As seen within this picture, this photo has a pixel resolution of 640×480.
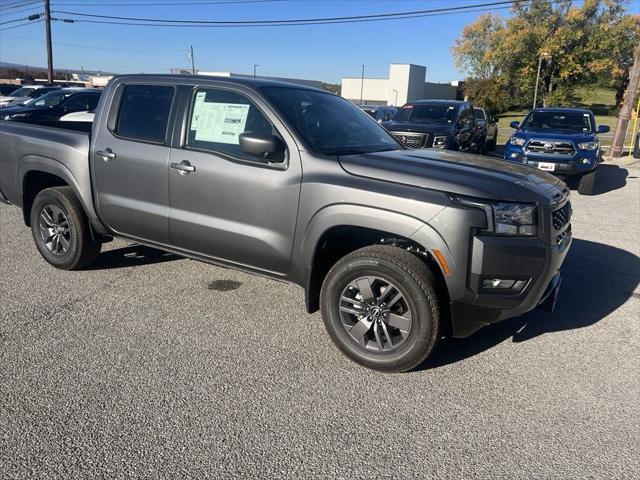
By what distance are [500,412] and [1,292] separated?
4125 mm

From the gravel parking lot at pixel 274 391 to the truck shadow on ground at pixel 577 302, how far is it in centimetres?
2

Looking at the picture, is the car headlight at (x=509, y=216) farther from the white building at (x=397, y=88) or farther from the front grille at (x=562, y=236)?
the white building at (x=397, y=88)

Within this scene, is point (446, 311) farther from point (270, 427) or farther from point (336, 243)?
point (270, 427)

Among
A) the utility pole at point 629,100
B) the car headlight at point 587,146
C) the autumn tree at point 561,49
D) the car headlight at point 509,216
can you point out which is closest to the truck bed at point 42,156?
the car headlight at point 509,216

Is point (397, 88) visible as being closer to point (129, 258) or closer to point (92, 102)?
point (92, 102)

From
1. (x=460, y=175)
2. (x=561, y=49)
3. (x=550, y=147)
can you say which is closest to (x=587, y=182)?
(x=550, y=147)

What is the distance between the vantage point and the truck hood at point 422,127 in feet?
37.2

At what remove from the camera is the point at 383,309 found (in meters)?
3.43

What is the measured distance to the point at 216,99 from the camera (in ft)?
13.4

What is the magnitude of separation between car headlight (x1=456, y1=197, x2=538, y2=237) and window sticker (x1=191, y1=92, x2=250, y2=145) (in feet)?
5.75

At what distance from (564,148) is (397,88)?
59382mm

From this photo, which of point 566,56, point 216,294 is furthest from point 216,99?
point 566,56

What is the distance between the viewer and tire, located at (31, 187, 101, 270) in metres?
4.83

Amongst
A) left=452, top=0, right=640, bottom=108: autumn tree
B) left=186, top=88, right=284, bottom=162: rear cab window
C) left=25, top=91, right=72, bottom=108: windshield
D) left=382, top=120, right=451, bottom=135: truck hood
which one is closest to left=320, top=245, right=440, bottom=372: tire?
left=186, top=88, right=284, bottom=162: rear cab window
